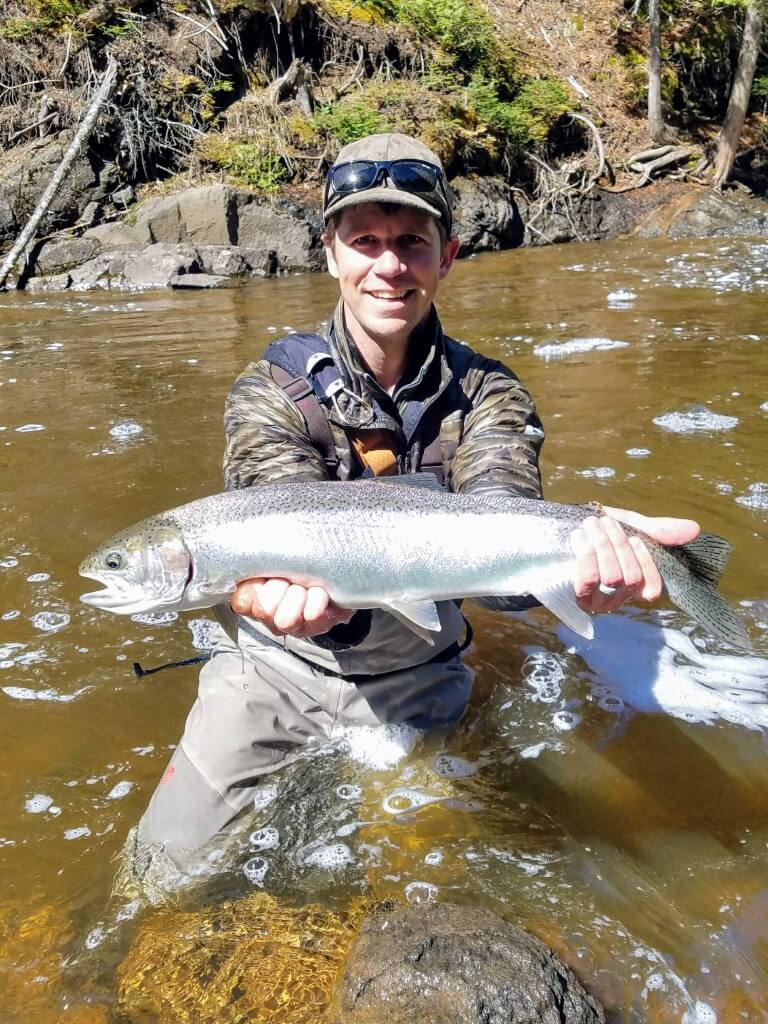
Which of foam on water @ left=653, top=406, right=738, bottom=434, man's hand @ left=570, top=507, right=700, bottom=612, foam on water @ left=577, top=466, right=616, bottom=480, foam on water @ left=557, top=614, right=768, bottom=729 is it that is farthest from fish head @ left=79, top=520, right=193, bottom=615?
foam on water @ left=653, top=406, right=738, bottom=434

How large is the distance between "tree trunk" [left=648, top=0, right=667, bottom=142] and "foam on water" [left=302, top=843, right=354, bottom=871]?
25027 mm

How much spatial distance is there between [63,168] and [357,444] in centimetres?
1685

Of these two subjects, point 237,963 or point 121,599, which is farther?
point 121,599

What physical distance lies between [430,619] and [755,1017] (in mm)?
1451

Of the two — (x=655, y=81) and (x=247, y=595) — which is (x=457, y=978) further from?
(x=655, y=81)

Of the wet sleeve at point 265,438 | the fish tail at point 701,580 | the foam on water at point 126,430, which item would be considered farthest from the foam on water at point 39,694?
the foam on water at point 126,430

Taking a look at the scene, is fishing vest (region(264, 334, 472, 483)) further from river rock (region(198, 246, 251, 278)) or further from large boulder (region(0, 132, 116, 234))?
large boulder (region(0, 132, 116, 234))

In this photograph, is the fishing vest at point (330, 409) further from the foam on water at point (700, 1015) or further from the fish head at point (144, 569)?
the foam on water at point (700, 1015)

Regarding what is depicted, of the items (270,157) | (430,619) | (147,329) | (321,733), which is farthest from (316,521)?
(270,157)

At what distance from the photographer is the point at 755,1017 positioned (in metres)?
2.18

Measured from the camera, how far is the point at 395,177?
119 inches

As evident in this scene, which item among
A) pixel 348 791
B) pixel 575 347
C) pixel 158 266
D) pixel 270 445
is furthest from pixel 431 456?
pixel 158 266

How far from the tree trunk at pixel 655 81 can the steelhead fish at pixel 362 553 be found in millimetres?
24346

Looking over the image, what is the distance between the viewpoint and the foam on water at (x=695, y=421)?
6.64m
